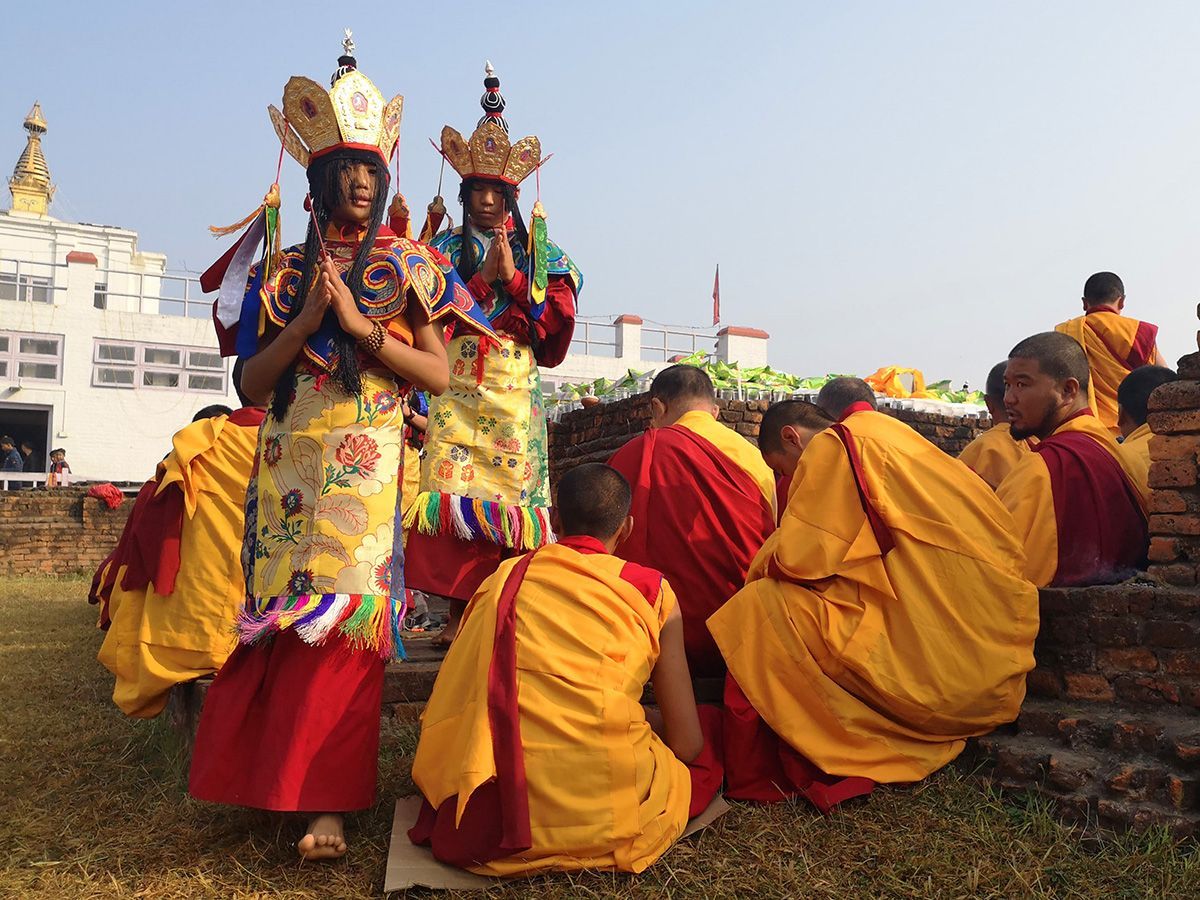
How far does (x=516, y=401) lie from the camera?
15.4 ft

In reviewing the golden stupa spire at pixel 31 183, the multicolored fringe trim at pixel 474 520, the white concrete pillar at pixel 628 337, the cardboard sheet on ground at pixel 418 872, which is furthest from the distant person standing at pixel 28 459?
the cardboard sheet on ground at pixel 418 872

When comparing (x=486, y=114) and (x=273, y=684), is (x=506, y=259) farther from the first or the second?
(x=273, y=684)

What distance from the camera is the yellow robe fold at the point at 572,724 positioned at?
2.70 meters

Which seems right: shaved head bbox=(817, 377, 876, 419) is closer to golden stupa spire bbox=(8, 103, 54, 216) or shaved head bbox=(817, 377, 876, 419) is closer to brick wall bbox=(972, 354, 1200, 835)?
brick wall bbox=(972, 354, 1200, 835)

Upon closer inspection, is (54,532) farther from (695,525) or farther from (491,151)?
(695,525)

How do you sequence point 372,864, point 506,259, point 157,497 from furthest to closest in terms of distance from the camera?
point 157,497
point 506,259
point 372,864

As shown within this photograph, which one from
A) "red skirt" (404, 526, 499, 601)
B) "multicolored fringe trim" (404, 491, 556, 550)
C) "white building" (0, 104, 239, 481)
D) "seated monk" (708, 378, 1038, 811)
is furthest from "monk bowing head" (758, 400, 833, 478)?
"white building" (0, 104, 239, 481)

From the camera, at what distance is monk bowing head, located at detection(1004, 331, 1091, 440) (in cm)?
411

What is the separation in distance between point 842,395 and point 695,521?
0.79 meters

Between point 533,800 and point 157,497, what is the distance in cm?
287

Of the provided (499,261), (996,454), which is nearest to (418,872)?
(499,261)

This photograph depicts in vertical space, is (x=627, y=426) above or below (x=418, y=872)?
above

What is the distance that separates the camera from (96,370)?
24.9 meters

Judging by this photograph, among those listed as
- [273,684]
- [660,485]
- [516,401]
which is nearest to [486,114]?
[516,401]
